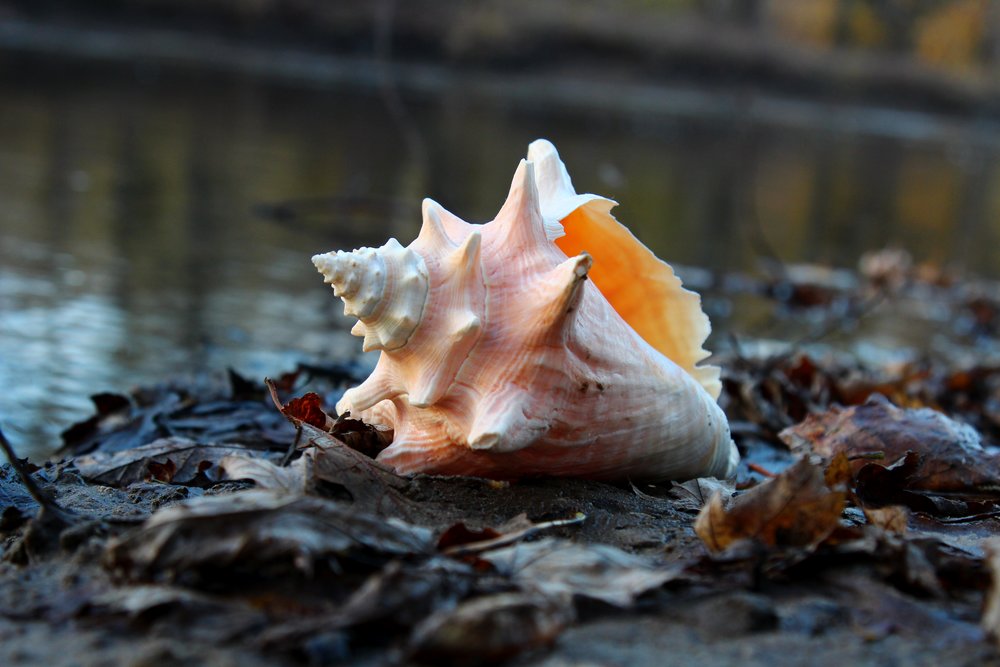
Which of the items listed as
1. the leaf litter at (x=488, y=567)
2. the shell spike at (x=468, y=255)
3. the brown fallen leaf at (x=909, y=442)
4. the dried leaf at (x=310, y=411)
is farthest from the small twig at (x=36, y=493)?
the brown fallen leaf at (x=909, y=442)

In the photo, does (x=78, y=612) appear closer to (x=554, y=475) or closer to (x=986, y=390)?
(x=554, y=475)

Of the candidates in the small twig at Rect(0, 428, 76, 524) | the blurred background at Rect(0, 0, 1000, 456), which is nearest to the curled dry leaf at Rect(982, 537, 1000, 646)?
the small twig at Rect(0, 428, 76, 524)

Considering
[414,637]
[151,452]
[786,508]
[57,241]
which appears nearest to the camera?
[414,637]

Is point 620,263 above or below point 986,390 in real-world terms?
above

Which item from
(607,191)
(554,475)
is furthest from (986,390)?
(607,191)

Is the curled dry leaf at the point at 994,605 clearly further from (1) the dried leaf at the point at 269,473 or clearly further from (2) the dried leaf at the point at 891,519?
(1) the dried leaf at the point at 269,473

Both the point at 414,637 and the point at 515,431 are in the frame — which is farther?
the point at 515,431

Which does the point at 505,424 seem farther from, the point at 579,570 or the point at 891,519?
the point at 891,519
